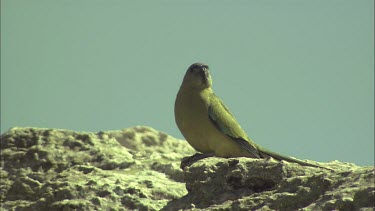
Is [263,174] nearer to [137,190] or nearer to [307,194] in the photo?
[307,194]

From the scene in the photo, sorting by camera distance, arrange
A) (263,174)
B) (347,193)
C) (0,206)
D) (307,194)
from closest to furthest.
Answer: (347,193), (307,194), (263,174), (0,206)

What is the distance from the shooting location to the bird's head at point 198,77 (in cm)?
992

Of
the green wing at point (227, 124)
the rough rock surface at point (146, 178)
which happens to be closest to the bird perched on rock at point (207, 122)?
the green wing at point (227, 124)

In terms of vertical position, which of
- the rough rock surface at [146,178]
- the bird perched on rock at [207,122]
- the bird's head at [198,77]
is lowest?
the rough rock surface at [146,178]

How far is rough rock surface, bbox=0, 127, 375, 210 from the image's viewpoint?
5.35 metres

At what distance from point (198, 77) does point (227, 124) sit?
2.29 feet

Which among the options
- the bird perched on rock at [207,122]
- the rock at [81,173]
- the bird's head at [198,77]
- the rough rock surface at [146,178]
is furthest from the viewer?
the bird's head at [198,77]

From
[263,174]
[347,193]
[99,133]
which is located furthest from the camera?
[99,133]

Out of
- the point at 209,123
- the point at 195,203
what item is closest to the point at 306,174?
the point at 195,203

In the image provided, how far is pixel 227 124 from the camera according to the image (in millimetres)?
9844

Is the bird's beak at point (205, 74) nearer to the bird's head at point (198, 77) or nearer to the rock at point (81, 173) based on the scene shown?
the bird's head at point (198, 77)

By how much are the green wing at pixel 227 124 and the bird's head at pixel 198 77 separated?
0.20 metres

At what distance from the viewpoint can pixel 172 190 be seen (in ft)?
26.7

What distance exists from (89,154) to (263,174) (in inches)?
164
